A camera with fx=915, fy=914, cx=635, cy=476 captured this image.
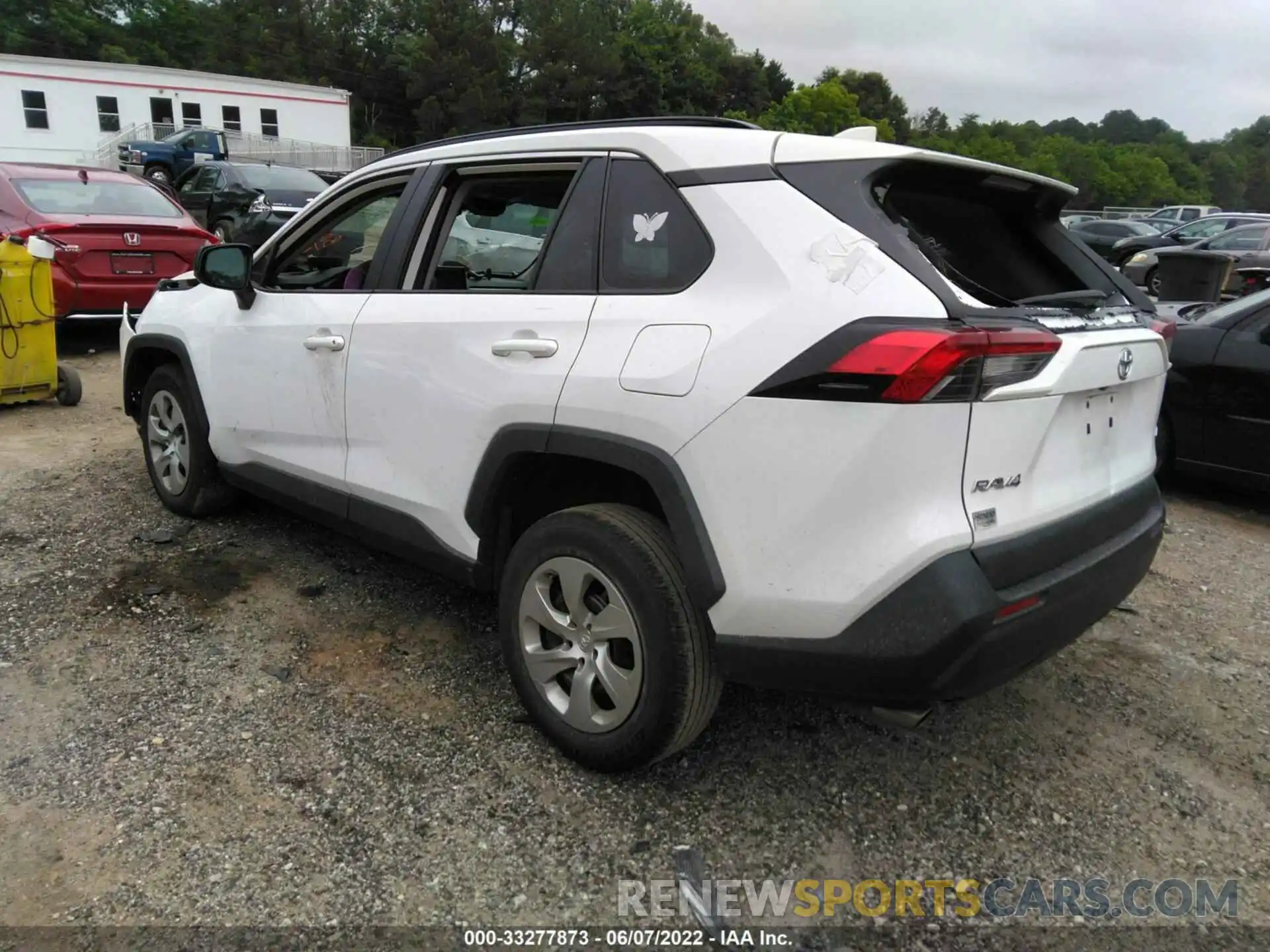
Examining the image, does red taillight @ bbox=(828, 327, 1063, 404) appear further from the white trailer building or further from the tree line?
the tree line

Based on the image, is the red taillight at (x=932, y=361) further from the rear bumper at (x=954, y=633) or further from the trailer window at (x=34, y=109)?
the trailer window at (x=34, y=109)

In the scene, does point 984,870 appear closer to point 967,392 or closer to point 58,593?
point 967,392

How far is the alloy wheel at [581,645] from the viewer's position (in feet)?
8.07

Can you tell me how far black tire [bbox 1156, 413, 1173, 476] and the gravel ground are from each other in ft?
5.34

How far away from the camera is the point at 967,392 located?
2.00 meters

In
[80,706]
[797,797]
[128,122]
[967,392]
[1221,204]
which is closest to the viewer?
[967,392]

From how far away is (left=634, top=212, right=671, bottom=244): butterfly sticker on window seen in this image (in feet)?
8.22

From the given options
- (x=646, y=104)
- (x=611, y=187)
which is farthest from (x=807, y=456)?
(x=646, y=104)

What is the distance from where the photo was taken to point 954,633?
78.2 inches

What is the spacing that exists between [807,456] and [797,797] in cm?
113

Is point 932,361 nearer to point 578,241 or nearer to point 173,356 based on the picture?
point 578,241

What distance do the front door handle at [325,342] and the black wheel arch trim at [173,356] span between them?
1.00 meters

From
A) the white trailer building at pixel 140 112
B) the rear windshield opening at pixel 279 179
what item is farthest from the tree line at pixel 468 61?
the rear windshield opening at pixel 279 179

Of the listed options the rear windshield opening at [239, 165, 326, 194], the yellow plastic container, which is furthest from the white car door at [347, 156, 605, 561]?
the rear windshield opening at [239, 165, 326, 194]
